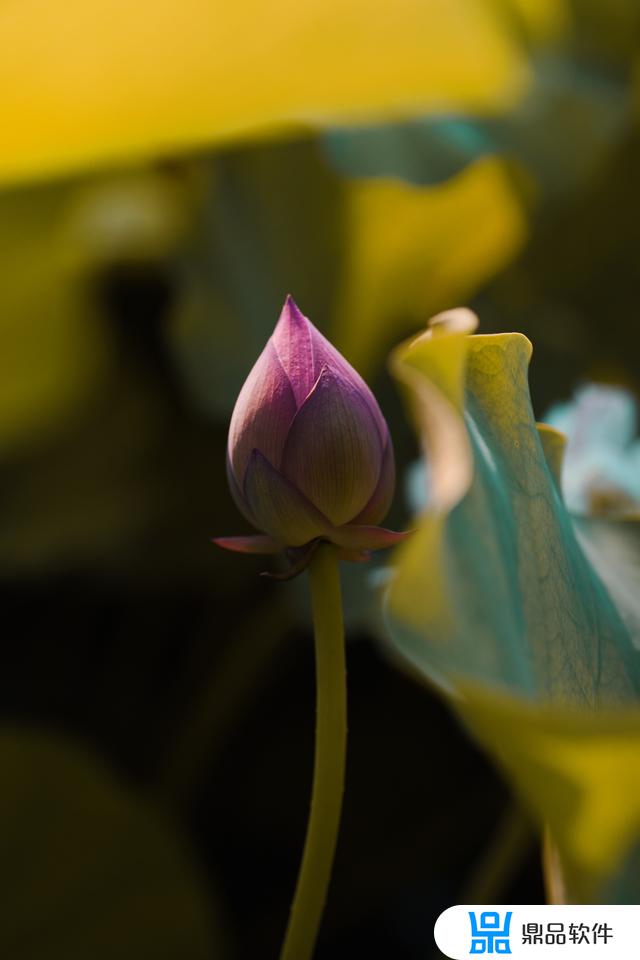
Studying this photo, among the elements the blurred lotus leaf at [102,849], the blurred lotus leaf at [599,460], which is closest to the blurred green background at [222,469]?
the blurred lotus leaf at [102,849]

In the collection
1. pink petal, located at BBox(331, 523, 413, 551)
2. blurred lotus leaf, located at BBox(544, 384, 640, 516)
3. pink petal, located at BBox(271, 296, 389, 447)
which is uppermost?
pink petal, located at BBox(271, 296, 389, 447)

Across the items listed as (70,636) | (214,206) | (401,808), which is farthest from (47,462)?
(401,808)

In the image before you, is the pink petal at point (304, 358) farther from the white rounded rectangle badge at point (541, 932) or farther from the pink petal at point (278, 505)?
the white rounded rectangle badge at point (541, 932)

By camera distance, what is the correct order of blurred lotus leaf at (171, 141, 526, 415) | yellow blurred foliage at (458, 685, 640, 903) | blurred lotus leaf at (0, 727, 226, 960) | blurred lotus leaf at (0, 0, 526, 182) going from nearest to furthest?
yellow blurred foliage at (458, 685, 640, 903), blurred lotus leaf at (0, 0, 526, 182), blurred lotus leaf at (0, 727, 226, 960), blurred lotus leaf at (171, 141, 526, 415)

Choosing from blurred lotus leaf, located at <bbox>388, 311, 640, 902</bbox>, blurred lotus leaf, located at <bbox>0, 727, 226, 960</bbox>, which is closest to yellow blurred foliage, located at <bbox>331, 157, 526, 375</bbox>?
blurred lotus leaf, located at <bbox>0, 727, 226, 960</bbox>

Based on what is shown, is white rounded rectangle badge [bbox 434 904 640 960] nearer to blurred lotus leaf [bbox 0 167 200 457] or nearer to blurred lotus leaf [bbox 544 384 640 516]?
blurred lotus leaf [bbox 544 384 640 516]

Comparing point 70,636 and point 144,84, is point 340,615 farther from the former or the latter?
point 70,636

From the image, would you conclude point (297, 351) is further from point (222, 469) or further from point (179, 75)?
point (222, 469)
